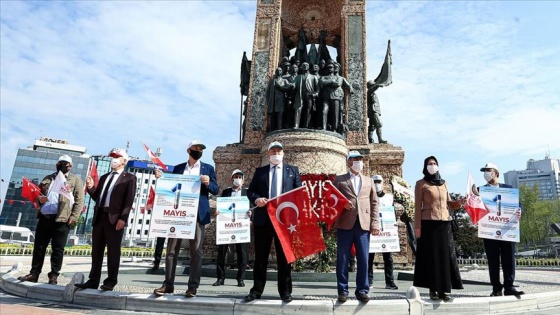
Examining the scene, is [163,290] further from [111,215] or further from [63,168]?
[63,168]

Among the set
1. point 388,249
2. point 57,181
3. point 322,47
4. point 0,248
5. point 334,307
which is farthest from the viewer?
point 0,248

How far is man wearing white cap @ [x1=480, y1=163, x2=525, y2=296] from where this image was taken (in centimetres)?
509

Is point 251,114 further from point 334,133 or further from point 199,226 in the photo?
point 199,226

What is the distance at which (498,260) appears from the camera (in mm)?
5367

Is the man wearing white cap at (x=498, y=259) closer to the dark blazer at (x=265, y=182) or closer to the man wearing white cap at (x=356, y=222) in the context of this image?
the man wearing white cap at (x=356, y=222)

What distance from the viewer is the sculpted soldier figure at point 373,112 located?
45.6ft

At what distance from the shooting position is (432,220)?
16.4 feet

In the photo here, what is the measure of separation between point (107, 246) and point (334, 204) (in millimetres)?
2909

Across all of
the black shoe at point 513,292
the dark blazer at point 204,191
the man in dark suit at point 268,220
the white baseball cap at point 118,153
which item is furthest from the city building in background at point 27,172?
the black shoe at point 513,292

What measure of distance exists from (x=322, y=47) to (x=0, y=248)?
2199cm

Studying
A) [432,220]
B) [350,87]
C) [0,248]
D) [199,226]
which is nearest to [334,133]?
[350,87]

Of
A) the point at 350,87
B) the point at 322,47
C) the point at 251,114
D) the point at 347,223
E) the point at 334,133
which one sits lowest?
the point at 347,223

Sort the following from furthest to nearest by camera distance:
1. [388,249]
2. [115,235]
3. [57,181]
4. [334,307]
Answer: [388,249], [57,181], [115,235], [334,307]

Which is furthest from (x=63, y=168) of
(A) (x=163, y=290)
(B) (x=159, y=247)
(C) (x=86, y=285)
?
(B) (x=159, y=247)
